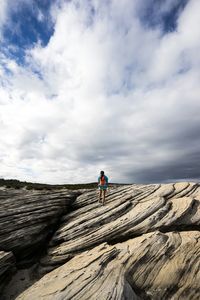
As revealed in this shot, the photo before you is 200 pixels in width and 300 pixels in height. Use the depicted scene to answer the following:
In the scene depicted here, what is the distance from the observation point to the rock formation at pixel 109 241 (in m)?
16.7

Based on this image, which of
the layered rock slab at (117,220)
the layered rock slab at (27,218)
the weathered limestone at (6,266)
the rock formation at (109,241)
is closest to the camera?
the rock formation at (109,241)

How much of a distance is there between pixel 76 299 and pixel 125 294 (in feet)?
10.7

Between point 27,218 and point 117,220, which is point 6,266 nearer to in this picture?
point 27,218

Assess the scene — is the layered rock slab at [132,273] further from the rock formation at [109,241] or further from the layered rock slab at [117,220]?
the layered rock slab at [117,220]

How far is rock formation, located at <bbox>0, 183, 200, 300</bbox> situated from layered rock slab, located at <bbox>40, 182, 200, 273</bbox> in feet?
0.29

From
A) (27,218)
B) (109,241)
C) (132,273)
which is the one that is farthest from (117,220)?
(27,218)

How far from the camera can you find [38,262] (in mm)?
22062

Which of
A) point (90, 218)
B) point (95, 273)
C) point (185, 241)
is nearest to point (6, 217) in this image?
point (90, 218)

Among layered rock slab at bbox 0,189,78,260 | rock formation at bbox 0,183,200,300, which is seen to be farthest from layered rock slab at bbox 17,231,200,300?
layered rock slab at bbox 0,189,78,260

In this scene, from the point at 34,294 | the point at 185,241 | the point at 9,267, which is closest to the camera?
the point at 34,294

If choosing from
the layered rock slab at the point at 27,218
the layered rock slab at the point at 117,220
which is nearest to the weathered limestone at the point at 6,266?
the layered rock slab at the point at 27,218

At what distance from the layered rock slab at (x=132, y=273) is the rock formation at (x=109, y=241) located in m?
0.06

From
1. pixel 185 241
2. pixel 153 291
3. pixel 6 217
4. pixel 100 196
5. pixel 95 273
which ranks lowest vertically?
pixel 153 291

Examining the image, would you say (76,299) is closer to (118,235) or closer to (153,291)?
(153,291)
